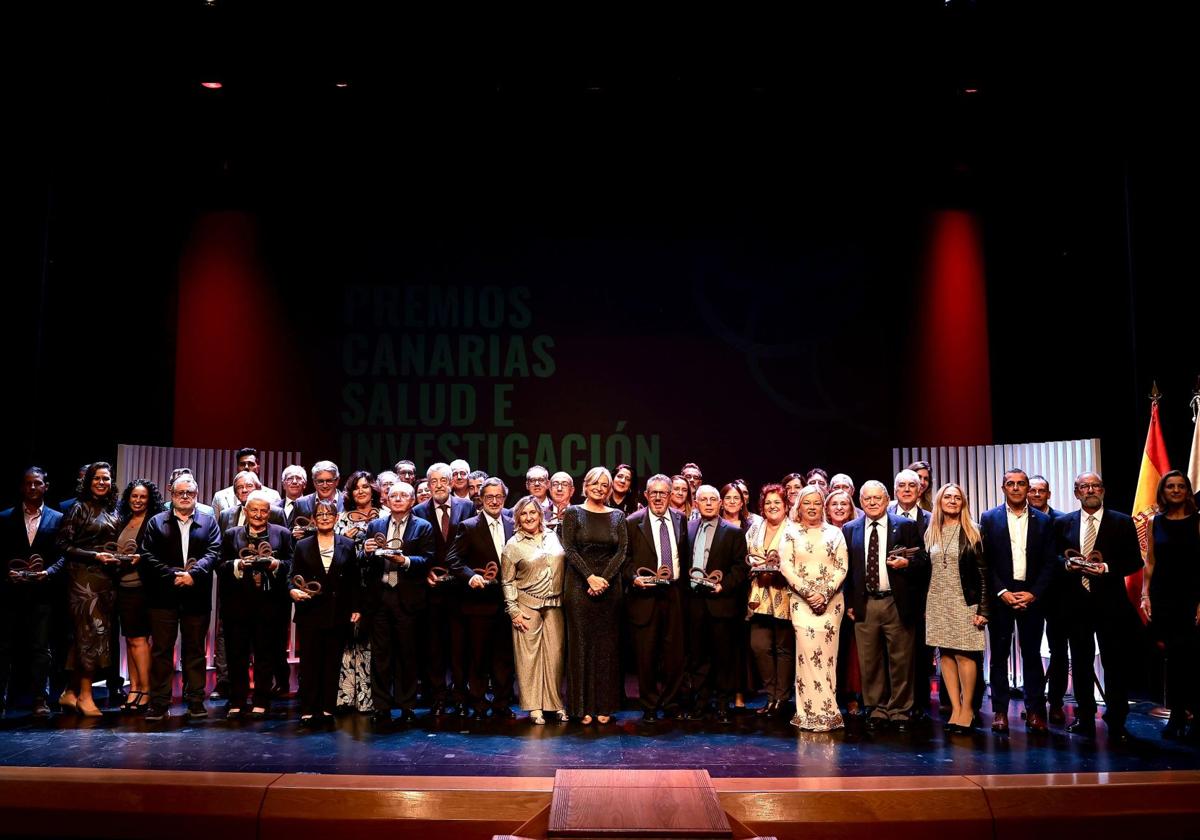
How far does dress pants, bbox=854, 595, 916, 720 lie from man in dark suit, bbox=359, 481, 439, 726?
287 cm

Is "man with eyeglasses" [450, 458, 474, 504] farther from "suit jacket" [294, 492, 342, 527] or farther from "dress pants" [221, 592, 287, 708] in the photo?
"dress pants" [221, 592, 287, 708]

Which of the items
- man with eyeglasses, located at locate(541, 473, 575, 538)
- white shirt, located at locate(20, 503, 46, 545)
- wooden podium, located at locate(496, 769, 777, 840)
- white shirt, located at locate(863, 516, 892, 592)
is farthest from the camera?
man with eyeglasses, located at locate(541, 473, 575, 538)

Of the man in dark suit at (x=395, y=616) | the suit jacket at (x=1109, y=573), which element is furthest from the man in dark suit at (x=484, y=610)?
the suit jacket at (x=1109, y=573)

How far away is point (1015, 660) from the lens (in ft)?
24.8

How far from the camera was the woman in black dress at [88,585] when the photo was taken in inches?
245

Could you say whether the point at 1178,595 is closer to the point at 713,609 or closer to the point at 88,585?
the point at 713,609

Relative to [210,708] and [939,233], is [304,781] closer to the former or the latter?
[210,708]

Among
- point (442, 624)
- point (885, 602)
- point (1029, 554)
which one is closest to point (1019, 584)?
point (1029, 554)

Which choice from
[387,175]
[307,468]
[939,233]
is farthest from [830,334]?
[307,468]

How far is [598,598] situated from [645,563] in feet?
1.31

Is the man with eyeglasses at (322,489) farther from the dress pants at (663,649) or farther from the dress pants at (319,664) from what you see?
the dress pants at (663,649)

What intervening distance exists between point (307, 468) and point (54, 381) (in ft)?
7.40

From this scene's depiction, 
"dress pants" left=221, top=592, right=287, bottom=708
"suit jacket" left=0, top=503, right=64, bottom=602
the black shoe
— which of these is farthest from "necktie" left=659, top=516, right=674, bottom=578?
"suit jacket" left=0, top=503, right=64, bottom=602

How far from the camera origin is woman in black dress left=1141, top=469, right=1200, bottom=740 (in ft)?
19.0
